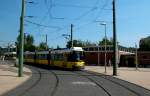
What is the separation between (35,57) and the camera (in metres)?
74.3

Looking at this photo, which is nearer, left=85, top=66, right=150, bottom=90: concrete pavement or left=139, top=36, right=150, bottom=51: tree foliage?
left=85, top=66, right=150, bottom=90: concrete pavement

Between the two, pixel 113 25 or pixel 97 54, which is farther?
pixel 97 54

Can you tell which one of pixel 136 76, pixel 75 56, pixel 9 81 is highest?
pixel 75 56

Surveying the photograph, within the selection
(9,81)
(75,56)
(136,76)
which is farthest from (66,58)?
(9,81)

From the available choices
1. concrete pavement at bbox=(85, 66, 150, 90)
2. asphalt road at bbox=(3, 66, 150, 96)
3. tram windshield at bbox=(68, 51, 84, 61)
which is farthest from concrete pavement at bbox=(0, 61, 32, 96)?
tram windshield at bbox=(68, 51, 84, 61)

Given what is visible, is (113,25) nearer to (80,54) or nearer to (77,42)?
→ (80,54)

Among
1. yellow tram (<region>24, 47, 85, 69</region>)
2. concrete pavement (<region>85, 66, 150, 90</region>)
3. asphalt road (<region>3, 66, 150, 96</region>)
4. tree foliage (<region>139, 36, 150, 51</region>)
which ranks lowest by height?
concrete pavement (<region>85, 66, 150, 90</region>)

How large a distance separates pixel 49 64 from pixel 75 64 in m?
13.1

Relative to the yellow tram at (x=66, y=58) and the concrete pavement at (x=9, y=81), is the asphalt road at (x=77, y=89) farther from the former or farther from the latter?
the yellow tram at (x=66, y=58)

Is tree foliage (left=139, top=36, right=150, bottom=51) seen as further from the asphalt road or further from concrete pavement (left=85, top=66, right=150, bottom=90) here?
the asphalt road

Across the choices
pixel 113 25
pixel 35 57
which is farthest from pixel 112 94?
pixel 35 57

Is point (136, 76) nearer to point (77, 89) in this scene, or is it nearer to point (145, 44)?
point (77, 89)

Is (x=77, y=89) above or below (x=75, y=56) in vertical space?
below

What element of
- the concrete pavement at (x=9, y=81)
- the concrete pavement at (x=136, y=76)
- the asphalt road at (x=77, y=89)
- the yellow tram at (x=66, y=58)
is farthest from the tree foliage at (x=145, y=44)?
the asphalt road at (x=77, y=89)
